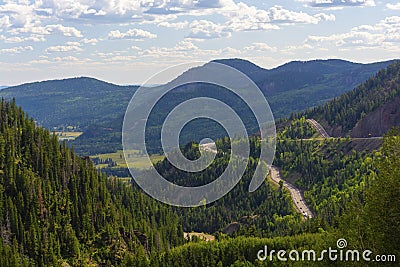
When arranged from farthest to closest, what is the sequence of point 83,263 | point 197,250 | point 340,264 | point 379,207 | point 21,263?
1. point 197,250
2. point 83,263
3. point 21,263
4. point 340,264
5. point 379,207

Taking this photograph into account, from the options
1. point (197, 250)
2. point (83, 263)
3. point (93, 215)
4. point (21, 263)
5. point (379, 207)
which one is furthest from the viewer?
point (93, 215)

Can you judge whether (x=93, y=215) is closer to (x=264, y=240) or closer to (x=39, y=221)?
(x=39, y=221)

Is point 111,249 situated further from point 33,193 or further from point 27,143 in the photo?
point 27,143

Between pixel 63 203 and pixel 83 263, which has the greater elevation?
pixel 63 203

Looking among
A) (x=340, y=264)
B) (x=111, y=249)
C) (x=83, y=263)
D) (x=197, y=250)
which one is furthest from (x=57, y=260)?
(x=340, y=264)

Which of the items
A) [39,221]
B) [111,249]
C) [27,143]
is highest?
[27,143]

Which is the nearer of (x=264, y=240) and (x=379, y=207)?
(x=379, y=207)

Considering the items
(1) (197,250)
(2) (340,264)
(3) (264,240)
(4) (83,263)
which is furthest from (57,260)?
(2) (340,264)
